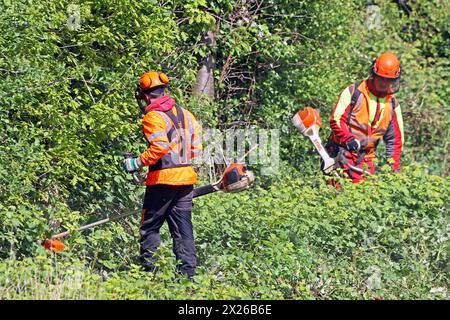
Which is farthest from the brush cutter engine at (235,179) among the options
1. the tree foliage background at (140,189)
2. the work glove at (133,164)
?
the work glove at (133,164)

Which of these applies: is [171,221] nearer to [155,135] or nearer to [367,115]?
[155,135]

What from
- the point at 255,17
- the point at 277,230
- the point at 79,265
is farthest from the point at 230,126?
the point at 79,265

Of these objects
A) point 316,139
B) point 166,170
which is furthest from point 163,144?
point 316,139

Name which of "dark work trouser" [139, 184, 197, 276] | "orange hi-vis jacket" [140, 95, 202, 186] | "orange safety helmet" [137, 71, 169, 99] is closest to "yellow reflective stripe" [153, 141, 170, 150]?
"orange hi-vis jacket" [140, 95, 202, 186]

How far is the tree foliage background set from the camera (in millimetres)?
10750

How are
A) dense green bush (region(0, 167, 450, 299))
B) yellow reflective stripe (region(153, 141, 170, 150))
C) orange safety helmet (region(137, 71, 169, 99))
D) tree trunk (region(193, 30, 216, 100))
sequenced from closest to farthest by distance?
1. dense green bush (region(0, 167, 450, 299))
2. yellow reflective stripe (region(153, 141, 170, 150))
3. orange safety helmet (region(137, 71, 169, 99))
4. tree trunk (region(193, 30, 216, 100))

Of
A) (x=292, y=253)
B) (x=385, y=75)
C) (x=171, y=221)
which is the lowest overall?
(x=292, y=253)

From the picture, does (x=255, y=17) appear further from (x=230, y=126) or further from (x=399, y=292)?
(x=399, y=292)

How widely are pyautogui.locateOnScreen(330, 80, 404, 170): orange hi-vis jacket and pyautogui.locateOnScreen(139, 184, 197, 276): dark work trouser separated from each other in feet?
11.9

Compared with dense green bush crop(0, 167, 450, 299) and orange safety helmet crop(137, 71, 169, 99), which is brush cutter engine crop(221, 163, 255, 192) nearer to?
dense green bush crop(0, 167, 450, 299)

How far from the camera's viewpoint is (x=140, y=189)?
1323cm

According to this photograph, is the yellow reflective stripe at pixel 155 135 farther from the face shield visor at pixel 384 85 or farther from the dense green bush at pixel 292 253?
the face shield visor at pixel 384 85

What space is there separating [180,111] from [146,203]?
3.02 ft

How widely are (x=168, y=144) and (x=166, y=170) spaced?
0.84 ft
